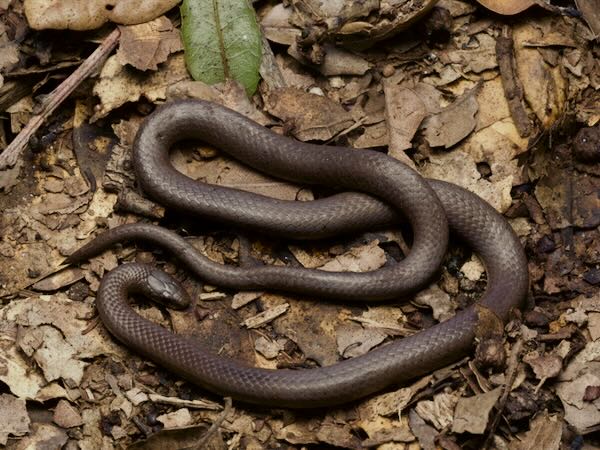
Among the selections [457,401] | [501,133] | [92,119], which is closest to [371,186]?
[501,133]

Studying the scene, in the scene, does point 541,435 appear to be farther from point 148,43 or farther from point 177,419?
point 148,43

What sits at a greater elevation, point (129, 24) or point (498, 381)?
point (129, 24)

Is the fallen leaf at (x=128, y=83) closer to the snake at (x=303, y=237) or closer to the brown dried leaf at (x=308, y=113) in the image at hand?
the snake at (x=303, y=237)

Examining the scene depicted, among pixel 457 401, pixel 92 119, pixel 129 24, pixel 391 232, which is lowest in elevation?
pixel 457 401

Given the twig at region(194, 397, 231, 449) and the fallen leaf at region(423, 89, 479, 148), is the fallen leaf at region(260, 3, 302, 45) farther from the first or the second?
the twig at region(194, 397, 231, 449)

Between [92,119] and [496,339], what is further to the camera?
[92,119]

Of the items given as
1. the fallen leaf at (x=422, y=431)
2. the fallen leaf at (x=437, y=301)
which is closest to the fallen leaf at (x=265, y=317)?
the fallen leaf at (x=437, y=301)

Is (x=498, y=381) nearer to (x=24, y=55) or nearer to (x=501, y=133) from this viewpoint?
(x=501, y=133)
